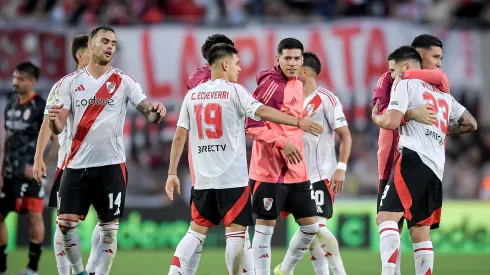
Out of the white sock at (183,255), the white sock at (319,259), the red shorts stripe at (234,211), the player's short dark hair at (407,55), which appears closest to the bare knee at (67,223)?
the white sock at (183,255)

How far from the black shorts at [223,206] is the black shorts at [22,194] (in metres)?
3.51

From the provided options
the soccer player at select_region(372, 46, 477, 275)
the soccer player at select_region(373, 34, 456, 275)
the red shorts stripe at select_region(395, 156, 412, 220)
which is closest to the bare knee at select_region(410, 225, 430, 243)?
the soccer player at select_region(372, 46, 477, 275)

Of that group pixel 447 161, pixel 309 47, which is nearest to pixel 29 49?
pixel 309 47

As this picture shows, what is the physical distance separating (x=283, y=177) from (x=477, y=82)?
1009cm

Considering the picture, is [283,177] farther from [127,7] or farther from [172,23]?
[127,7]

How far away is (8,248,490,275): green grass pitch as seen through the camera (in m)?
12.9

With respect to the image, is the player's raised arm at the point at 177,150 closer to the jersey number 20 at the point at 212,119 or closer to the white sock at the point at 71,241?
the jersey number 20 at the point at 212,119

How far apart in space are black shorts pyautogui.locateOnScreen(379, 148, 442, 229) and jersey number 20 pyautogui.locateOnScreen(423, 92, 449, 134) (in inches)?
16.2

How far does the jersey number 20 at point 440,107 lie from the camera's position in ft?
29.9

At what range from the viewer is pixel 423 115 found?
8977 mm

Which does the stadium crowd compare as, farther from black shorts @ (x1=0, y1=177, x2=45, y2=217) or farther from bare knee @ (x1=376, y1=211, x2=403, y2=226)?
bare knee @ (x1=376, y1=211, x2=403, y2=226)

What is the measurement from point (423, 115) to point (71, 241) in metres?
3.70

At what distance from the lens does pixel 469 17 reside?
20359 mm

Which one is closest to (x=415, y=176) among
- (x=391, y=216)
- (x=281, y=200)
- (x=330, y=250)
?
(x=391, y=216)
